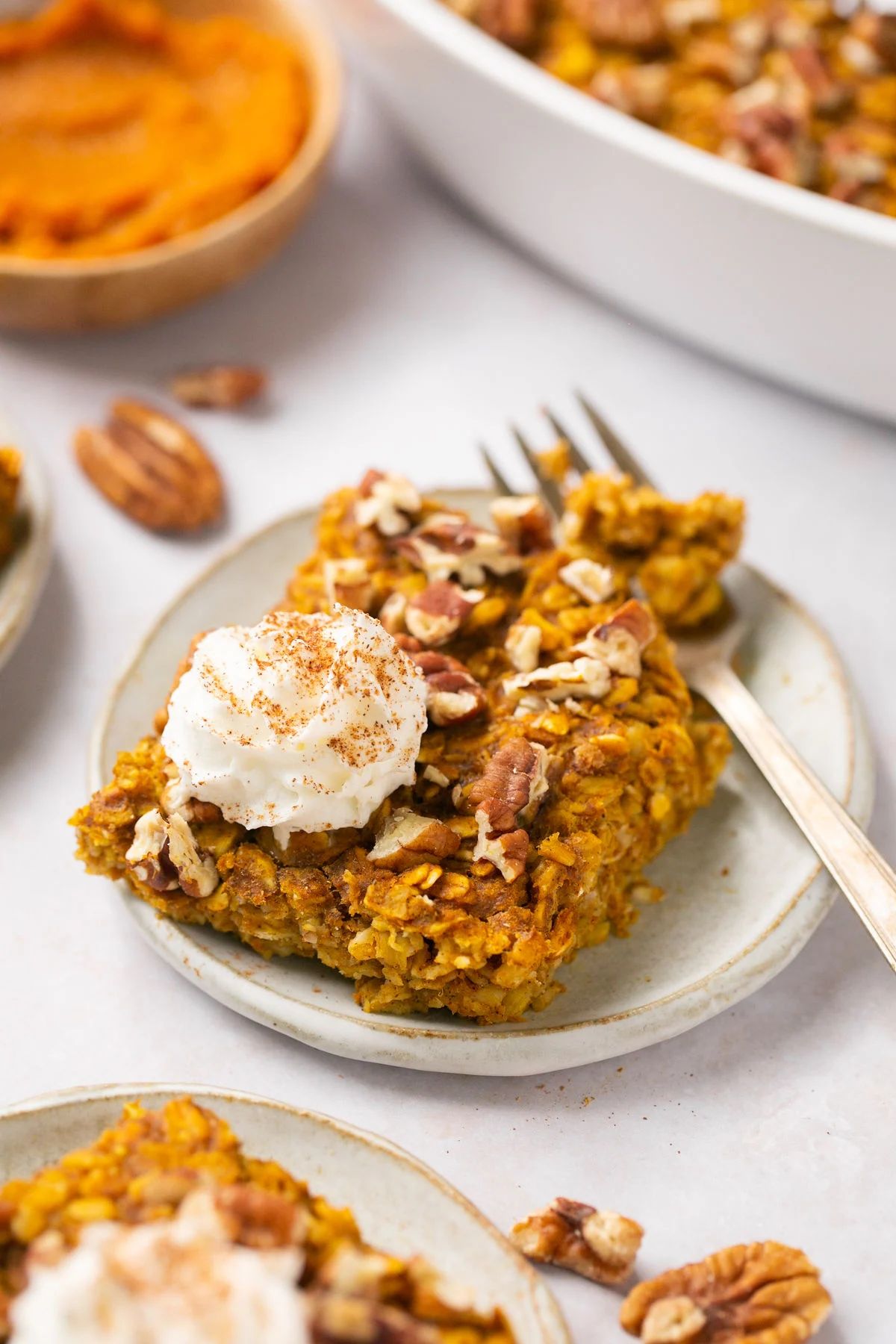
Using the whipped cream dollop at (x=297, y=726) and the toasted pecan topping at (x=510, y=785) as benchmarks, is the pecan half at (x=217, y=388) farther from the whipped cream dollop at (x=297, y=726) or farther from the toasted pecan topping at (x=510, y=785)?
the toasted pecan topping at (x=510, y=785)

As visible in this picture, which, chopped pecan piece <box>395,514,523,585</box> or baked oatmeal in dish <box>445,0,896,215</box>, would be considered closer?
chopped pecan piece <box>395,514,523,585</box>

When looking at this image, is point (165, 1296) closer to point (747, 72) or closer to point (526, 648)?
point (526, 648)

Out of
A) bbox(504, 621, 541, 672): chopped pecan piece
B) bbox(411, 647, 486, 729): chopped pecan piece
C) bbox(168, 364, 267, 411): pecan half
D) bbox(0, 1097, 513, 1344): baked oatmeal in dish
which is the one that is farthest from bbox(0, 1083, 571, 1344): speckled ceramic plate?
bbox(168, 364, 267, 411): pecan half

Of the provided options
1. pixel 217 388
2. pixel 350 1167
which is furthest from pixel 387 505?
pixel 350 1167

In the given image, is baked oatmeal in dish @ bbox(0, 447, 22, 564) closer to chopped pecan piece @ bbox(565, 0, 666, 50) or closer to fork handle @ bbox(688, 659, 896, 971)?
fork handle @ bbox(688, 659, 896, 971)

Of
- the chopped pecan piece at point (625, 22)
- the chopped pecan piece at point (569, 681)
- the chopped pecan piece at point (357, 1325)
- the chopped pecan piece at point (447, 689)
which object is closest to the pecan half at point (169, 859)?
the chopped pecan piece at point (447, 689)

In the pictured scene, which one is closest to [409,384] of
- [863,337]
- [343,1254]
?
[863,337]
